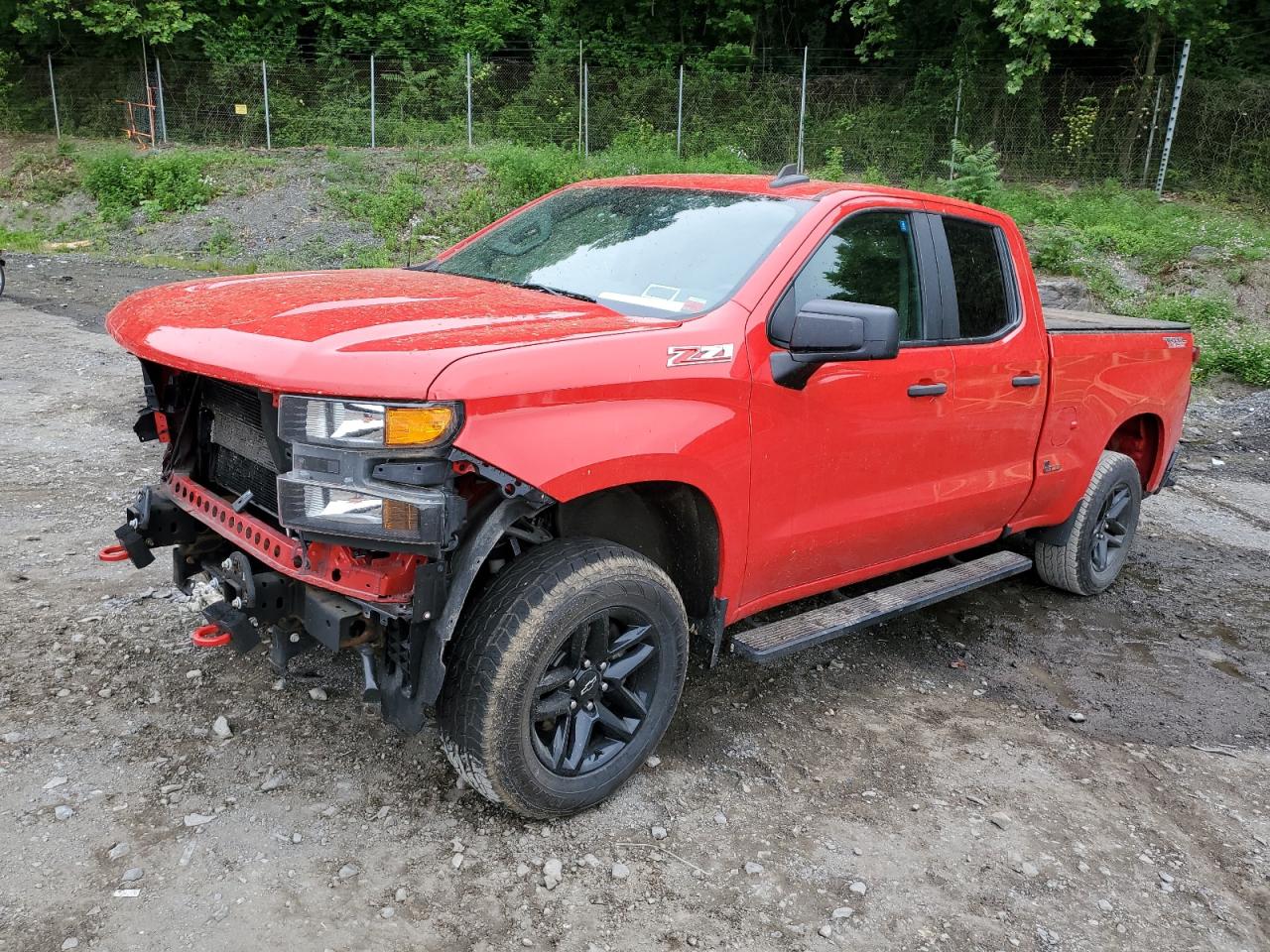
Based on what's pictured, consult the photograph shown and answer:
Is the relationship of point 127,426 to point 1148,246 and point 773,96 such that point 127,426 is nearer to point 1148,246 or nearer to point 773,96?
point 1148,246

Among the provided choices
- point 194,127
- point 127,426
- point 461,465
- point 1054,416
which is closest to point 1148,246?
point 1054,416

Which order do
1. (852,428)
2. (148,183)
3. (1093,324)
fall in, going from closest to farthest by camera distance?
(852,428), (1093,324), (148,183)

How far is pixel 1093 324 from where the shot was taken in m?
5.25

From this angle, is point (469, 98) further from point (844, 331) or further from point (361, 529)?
point (361, 529)

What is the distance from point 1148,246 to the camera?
Answer: 14.3 m

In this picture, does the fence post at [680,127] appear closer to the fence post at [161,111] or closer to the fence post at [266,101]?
the fence post at [266,101]

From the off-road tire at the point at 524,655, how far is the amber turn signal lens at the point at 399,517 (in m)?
0.43

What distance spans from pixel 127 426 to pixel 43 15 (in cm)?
2363

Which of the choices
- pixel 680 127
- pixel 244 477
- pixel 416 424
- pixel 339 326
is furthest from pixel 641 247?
pixel 680 127

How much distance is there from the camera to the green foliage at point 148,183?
61.6 ft

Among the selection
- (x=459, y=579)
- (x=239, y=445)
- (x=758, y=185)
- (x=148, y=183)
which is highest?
(x=758, y=185)

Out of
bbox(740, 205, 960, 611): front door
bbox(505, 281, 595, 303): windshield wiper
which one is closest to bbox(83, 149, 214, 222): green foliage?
bbox(505, 281, 595, 303): windshield wiper

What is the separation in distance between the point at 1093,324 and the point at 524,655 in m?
3.81

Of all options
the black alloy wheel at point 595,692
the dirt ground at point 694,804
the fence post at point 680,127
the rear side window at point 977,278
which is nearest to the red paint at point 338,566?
the black alloy wheel at point 595,692
